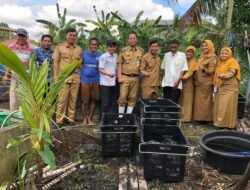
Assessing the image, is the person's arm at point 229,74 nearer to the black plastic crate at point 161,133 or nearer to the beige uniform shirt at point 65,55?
the black plastic crate at point 161,133

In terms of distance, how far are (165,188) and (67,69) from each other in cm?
172

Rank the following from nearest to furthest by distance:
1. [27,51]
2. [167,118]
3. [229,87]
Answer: [167,118], [27,51], [229,87]

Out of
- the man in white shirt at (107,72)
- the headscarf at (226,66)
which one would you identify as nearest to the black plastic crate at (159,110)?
the man in white shirt at (107,72)

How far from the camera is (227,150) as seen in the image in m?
4.00

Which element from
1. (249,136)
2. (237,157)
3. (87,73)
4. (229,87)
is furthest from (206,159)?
(87,73)

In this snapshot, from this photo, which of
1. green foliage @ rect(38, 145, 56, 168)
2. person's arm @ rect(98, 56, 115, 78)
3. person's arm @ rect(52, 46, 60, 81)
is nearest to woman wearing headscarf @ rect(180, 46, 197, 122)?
person's arm @ rect(98, 56, 115, 78)

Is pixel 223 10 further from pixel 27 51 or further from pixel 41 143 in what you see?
pixel 41 143

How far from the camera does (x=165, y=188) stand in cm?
300

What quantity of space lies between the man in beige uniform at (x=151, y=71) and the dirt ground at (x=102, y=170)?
121 cm

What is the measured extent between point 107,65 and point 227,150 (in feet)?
8.09

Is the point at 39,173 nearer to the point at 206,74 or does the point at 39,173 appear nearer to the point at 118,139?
the point at 118,139

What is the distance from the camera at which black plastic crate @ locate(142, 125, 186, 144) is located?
382 centimetres

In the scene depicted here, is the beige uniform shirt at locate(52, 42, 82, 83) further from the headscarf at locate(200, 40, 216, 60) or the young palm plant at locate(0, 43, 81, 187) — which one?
the headscarf at locate(200, 40, 216, 60)

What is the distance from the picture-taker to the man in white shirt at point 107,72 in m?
4.79
